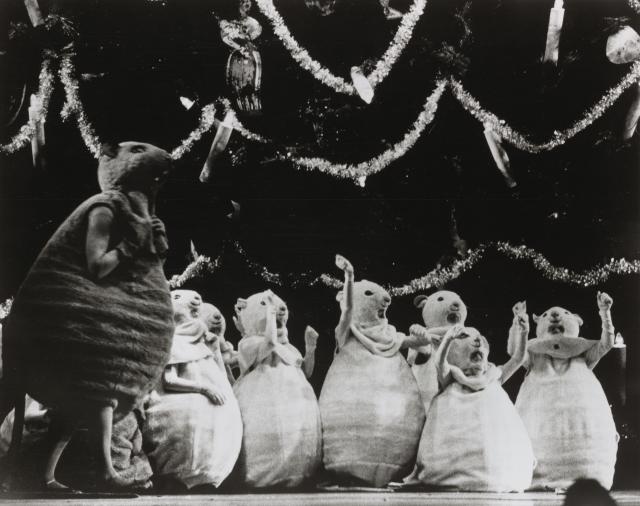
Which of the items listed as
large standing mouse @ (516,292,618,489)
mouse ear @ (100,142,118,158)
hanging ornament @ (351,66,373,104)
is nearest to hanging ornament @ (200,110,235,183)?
mouse ear @ (100,142,118,158)

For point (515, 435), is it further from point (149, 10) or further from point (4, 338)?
point (149, 10)

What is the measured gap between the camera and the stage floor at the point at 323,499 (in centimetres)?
323

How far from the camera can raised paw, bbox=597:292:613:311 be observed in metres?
3.72

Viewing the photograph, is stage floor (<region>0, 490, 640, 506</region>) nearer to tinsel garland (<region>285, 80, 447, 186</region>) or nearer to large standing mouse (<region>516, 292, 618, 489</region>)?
large standing mouse (<region>516, 292, 618, 489</region>)

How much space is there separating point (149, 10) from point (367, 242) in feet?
3.91

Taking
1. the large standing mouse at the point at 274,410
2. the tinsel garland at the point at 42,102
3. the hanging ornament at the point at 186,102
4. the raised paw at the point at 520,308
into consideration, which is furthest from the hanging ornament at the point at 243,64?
the raised paw at the point at 520,308

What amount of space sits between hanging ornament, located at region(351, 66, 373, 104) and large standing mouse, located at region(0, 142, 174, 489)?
3.22 feet

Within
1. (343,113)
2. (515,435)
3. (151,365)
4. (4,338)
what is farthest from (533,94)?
(4,338)

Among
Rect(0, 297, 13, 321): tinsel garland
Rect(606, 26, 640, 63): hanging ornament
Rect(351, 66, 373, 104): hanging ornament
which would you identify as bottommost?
Rect(0, 297, 13, 321): tinsel garland

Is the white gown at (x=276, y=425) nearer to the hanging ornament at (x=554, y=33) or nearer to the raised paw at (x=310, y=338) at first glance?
the raised paw at (x=310, y=338)

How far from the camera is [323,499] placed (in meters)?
3.32

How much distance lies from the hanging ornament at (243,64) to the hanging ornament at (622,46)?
1.34m

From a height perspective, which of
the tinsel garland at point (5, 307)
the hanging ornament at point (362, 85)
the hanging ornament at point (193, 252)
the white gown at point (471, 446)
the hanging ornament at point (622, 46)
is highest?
the hanging ornament at point (622, 46)

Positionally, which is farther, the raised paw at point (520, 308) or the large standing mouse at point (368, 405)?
the raised paw at point (520, 308)
